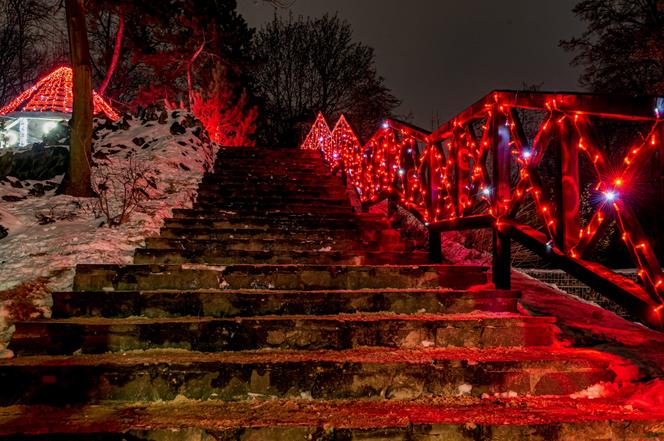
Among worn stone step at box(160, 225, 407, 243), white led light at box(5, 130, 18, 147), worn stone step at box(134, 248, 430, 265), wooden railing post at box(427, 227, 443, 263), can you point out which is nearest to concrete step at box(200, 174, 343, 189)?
worn stone step at box(160, 225, 407, 243)

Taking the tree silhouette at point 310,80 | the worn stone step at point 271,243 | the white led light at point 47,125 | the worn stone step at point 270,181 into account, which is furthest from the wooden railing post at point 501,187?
the tree silhouette at point 310,80

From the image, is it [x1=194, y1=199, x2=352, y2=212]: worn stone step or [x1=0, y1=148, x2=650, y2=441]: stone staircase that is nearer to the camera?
[x1=0, y1=148, x2=650, y2=441]: stone staircase

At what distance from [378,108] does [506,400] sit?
26781 millimetres

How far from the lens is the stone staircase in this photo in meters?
2.48

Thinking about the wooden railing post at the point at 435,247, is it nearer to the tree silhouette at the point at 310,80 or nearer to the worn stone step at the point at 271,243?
the worn stone step at the point at 271,243

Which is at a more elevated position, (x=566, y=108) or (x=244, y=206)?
(x=566, y=108)

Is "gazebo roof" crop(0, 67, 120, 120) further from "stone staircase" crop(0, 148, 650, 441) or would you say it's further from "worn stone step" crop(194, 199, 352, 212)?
"stone staircase" crop(0, 148, 650, 441)

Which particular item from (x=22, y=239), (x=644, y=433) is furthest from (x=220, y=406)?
(x=22, y=239)

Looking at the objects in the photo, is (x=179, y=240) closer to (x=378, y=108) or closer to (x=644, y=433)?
(x=644, y=433)

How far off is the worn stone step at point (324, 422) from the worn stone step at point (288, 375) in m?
0.08

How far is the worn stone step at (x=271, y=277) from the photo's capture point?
389 centimetres

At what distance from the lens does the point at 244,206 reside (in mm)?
7055

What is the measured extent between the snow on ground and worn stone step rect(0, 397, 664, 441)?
1049 millimetres

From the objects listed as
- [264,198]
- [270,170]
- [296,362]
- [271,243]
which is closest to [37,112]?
[270,170]
